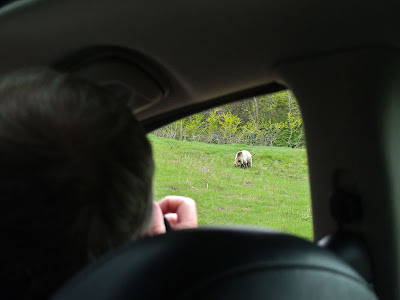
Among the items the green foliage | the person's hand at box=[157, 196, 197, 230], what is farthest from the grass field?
the person's hand at box=[157, 196, 197, 230]

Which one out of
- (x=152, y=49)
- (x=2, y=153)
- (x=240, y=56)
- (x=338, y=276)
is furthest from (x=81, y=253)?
(x=240, y=56)

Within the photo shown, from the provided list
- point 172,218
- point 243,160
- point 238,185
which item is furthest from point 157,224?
point 243,160

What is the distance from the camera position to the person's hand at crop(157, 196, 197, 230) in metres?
0.98

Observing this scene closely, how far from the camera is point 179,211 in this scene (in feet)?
3.25

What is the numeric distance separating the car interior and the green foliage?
49cm

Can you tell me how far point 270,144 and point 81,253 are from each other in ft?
9.48

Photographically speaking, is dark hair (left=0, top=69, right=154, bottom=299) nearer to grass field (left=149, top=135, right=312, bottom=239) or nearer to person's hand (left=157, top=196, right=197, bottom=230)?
person's hand (left=157, top=196, right=197, bottom=230)

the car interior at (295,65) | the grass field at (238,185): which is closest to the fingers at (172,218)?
the car interior at (295,65)

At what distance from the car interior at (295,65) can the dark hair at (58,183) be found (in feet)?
0.96

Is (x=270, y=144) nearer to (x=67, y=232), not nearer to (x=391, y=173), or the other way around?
(x=391, y=173)

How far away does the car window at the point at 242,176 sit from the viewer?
298 centimetres

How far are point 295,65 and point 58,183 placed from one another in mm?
965

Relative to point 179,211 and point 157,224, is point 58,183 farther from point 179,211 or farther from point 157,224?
point 179,211

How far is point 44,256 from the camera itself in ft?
1.46
